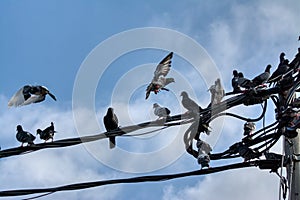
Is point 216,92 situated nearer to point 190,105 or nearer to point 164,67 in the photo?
point 190,105

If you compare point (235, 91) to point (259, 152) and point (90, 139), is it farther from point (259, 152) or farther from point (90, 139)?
point (90, 139)

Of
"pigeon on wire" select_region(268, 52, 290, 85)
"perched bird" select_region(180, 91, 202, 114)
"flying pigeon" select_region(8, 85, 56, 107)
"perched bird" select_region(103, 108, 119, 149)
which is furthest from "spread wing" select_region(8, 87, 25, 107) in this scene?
"pigeon on wire" select_region(268, 52, 290, 85)

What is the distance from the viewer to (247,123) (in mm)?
8188

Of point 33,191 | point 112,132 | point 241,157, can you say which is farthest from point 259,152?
point 33,191

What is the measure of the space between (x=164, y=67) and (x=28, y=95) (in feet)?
6.40

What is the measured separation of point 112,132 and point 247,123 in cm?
191

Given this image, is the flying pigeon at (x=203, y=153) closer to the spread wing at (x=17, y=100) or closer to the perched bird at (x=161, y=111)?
Answer: the perched bird at (x=161, y=111)

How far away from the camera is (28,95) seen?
27.7ft

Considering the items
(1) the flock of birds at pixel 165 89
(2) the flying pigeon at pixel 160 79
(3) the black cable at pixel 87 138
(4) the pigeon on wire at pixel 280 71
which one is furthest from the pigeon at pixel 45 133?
(4) the pigeon on wire at pixel 280 71

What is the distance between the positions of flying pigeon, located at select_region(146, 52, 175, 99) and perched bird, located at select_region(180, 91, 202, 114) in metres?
0.55

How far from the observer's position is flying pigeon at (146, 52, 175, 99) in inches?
338

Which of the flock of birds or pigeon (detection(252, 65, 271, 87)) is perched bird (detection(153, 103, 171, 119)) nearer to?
the flock of birds

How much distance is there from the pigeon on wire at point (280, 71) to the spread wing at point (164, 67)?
1.57m

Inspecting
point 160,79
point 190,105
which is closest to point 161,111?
point 190,105
